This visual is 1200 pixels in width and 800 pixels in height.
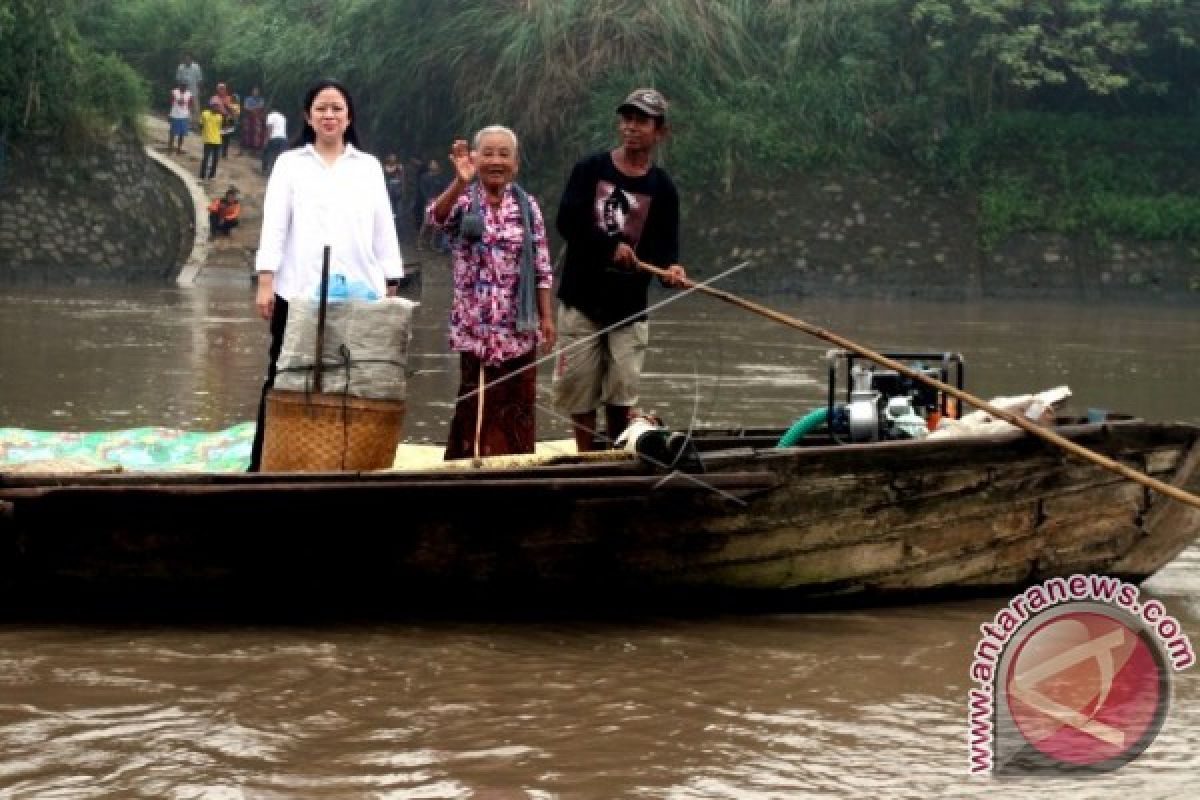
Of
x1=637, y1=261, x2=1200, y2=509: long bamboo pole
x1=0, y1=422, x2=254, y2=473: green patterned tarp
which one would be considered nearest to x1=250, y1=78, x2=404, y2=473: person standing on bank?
x1=0, y1=422, x2=254, y2=473: green patterned tarp

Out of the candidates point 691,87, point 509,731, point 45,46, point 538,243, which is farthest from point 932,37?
point 509,731

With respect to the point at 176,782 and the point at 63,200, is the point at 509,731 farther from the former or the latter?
the point at 63,200

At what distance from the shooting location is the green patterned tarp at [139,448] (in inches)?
284

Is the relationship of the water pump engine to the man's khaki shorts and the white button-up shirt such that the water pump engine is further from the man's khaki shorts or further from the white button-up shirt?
the white button-up shirt

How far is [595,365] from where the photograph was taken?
7113 millimetres

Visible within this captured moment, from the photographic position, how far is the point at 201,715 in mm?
4953

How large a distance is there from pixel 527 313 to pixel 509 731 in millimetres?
2207

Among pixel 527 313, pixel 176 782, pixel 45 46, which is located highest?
pixel 45 46

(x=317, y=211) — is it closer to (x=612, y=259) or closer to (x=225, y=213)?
(x=612, y=259)

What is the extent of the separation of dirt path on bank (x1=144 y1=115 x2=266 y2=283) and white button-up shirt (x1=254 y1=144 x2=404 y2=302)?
751 inches

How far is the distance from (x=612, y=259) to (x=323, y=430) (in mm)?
1334

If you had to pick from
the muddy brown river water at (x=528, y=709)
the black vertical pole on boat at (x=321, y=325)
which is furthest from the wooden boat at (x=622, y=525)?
the black vertical pole on boat at (x=321, y=325)

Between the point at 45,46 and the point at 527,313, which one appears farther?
the point at 45,46

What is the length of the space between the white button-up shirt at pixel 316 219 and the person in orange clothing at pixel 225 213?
21.6 metres
